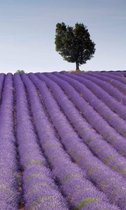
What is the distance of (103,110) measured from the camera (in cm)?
2481

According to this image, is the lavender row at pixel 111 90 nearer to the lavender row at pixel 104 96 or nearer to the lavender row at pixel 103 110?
the lavender row at pixel 104 96

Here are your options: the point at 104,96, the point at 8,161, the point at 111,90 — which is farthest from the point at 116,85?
the point at 8,161

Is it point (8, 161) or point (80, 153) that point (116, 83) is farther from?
point (8, 161)

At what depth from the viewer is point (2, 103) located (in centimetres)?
2781

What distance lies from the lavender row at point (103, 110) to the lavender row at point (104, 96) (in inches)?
6.6

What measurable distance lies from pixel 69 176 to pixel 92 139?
5.45 m

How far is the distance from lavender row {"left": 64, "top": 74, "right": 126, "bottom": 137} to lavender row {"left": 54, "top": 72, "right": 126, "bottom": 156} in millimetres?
350

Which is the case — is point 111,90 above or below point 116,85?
below

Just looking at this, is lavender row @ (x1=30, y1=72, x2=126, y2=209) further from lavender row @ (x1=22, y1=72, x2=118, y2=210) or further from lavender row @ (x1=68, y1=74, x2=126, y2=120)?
lavender row @ (x1=68, y1=74, x2=126, y2=120)

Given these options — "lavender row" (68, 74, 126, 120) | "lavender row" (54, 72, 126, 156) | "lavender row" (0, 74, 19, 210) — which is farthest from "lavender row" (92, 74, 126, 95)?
"lavender row" (0, 74, 19, 210)

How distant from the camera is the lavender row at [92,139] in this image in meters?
15.1

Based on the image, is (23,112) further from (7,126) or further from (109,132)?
(109,132)

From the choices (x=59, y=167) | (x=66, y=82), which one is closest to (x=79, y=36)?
(x=66, y=82)

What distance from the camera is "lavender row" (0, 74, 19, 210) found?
459 inches
